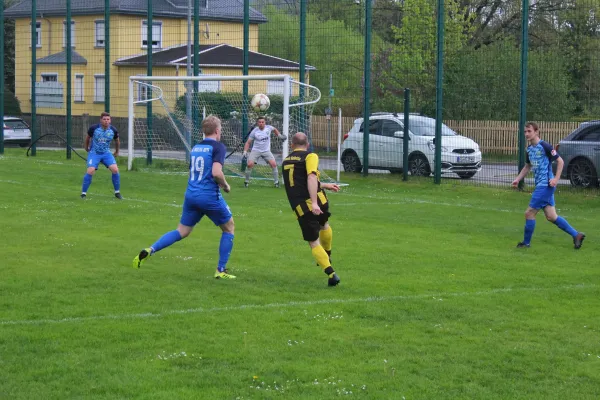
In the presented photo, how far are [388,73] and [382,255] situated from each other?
14.8 metres

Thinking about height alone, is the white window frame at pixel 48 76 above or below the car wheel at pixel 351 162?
above

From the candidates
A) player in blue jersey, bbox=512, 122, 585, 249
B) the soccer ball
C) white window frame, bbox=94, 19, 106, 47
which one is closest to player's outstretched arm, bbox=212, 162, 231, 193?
player in blue jersey, bbox=512, 122, 585, 249

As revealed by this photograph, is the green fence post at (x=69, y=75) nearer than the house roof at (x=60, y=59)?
Yes

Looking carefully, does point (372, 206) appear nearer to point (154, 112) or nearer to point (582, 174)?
point (582, 174)

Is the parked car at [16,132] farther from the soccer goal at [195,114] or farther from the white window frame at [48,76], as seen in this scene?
the soccer goal at [195,114]

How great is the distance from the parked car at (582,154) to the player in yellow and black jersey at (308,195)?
1233 centimetres

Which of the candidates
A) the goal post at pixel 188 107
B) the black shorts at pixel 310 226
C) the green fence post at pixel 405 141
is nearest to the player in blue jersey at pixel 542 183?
the black shorts at pixel 310 226

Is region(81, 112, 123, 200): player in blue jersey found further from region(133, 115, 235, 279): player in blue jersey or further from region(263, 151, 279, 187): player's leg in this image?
region(133, 115, 235, 279): player in blue jersey

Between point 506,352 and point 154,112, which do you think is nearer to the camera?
point 506,352

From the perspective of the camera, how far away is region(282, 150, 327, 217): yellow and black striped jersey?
34.6ft

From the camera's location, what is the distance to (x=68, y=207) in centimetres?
1773

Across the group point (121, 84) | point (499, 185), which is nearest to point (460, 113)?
point (499, 185)

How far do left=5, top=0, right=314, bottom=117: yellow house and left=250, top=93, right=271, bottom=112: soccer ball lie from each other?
0.93 meters

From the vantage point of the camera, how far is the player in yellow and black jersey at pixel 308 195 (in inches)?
408
